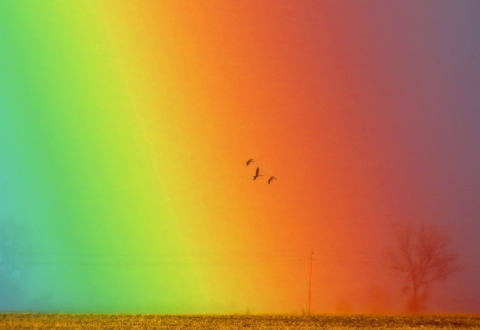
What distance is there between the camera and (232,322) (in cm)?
833

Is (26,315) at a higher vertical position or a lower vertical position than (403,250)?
lower

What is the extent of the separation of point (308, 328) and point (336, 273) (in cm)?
218

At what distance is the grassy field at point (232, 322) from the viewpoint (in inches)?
316

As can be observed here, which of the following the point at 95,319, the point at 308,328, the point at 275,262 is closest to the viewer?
the point at 308,328

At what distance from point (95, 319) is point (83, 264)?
1535mm

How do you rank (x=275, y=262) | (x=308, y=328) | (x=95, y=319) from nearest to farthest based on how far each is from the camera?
(x=308, y=328) → (x=95, y=319) → (x=275, y=262)

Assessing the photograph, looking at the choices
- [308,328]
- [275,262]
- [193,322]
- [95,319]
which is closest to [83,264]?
[95,319]

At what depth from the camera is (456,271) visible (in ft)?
33.0

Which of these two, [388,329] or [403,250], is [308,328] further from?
[403,250]

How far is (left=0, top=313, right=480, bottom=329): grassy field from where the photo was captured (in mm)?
8039

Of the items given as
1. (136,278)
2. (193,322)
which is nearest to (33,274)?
(136,278)

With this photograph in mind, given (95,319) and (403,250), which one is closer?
(95,319)

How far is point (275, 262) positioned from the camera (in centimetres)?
982

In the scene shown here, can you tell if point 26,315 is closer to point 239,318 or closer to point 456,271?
point 239,318
